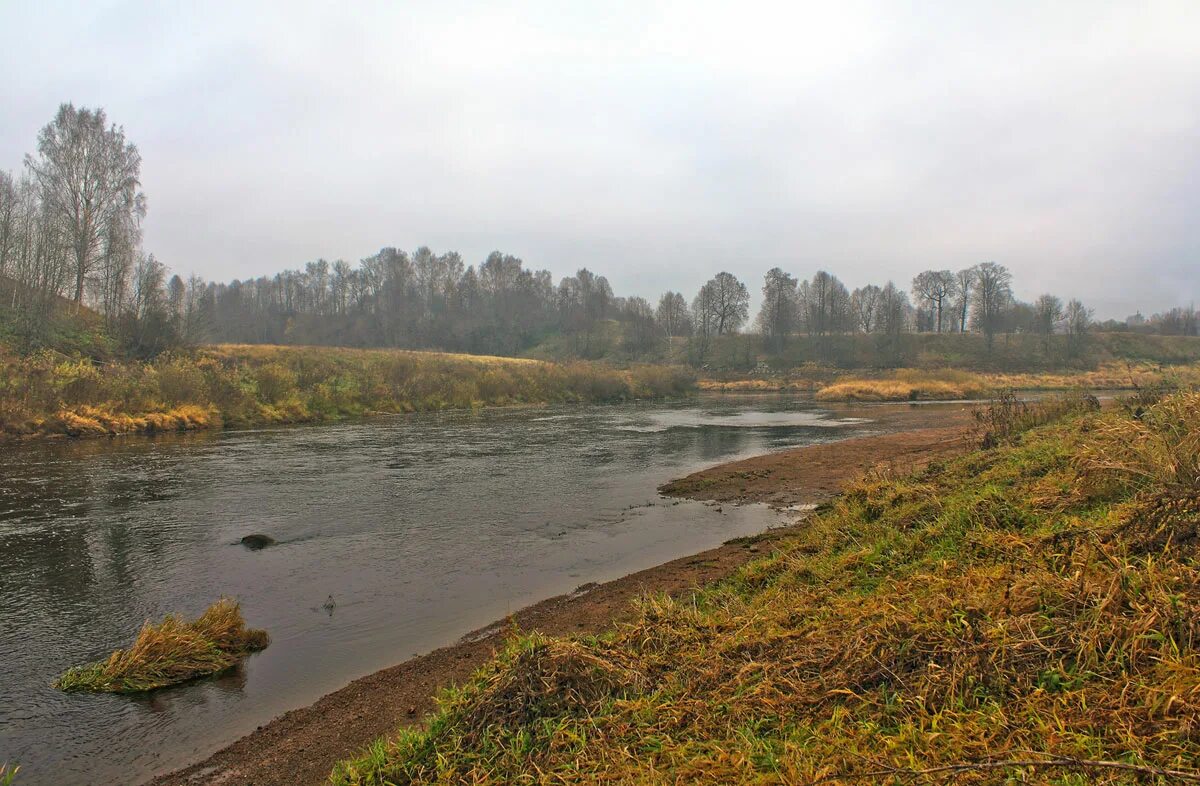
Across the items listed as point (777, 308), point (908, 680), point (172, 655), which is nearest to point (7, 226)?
point (172, 655)

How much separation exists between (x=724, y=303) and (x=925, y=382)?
147 ft

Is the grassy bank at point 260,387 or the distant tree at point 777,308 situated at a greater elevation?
the distant tree at point 777,308

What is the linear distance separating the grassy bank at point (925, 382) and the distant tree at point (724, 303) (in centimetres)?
2083

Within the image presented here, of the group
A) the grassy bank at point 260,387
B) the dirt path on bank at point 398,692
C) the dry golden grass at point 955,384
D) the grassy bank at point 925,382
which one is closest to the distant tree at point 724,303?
the grassy bank at point 925,382

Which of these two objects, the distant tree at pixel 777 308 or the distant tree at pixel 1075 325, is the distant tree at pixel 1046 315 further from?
the distant tree at pixel 777 308

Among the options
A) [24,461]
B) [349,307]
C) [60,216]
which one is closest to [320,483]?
[24,461]

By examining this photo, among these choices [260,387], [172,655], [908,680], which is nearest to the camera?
[908,680]

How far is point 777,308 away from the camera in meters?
94.6

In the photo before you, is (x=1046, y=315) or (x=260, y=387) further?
(x=1046, y=315)

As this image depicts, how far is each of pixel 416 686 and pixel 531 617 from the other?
77.4 inches

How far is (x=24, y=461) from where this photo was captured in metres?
18.9

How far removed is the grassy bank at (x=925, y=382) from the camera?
56691mm

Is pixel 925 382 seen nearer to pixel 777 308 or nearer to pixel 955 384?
pixel 955 384

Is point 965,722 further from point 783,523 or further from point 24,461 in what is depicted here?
point 24,461
